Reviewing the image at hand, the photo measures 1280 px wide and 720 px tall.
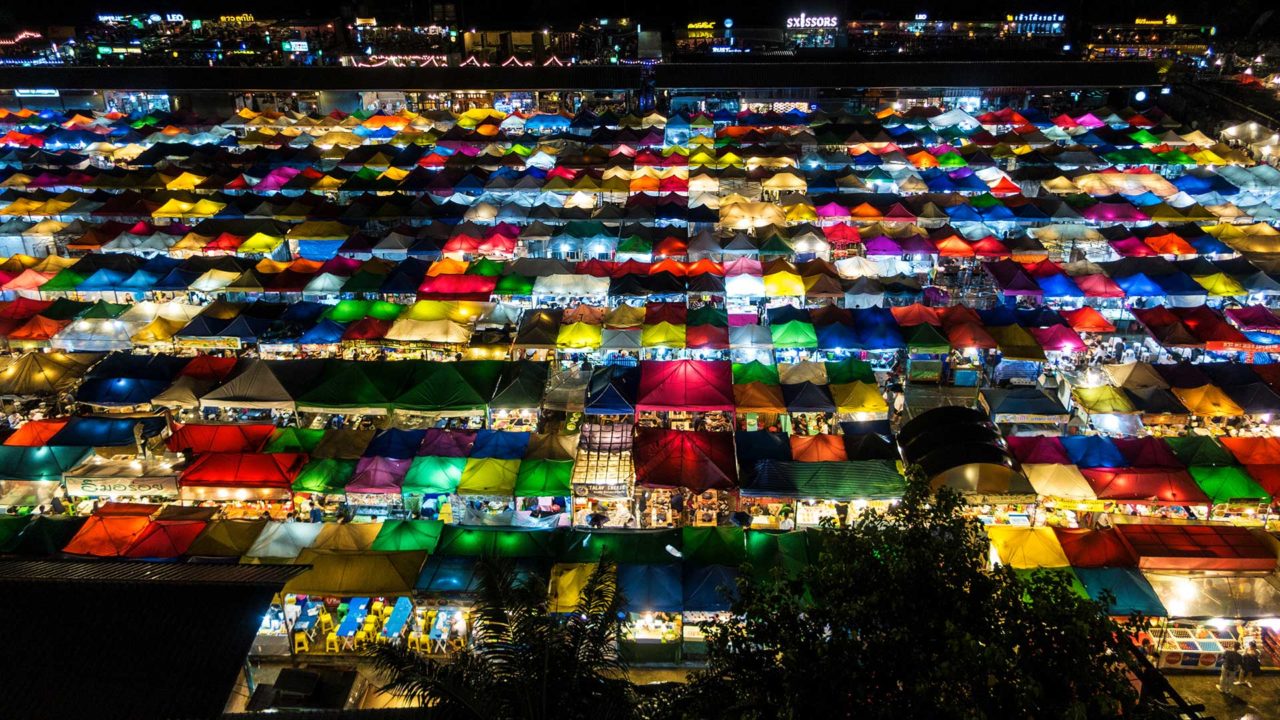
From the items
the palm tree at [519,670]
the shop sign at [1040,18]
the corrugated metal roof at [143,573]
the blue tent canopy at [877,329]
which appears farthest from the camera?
the shop sign at [1040,18]

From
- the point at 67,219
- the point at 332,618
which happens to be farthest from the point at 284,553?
the point at 67,219

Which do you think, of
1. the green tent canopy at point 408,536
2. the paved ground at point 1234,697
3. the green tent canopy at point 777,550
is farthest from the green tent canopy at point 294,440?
the paved ground at point 1234,697

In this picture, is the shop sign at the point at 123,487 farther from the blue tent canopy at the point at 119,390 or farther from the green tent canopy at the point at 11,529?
the blue tent canopy at the point at 119,390

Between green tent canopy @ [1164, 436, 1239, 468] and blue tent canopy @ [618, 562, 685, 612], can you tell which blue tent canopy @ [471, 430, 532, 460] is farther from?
green tent canopy @ [1164, 436, 1239, 468]

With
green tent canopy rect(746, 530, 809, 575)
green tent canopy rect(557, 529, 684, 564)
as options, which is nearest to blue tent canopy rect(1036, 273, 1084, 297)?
green tent canopy rect(746, 530, 809, 575)

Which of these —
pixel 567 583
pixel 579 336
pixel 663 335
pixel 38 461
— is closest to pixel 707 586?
pixel 567 583

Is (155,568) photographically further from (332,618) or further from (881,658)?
(881,658)
